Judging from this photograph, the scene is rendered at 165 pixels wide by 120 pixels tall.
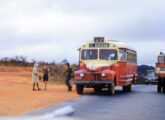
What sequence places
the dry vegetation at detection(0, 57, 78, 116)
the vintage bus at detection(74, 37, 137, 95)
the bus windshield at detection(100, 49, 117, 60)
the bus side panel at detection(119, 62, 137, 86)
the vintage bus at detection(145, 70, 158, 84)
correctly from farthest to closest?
the vintage bus at detection(145, 70, 158, 84)
the bus side panel at detection(119, 62, 137, 86)
the bus windshield at detection(100, 49, 117, 60)
the vintage bus at detection(74, 37, 137, 95)
the dry vegetation at detection(0, 57, 78, 116)

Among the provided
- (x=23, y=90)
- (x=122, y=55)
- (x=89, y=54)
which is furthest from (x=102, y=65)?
(x=23, y=90)

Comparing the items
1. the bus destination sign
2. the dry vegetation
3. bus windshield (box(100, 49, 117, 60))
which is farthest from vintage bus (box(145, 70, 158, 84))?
the bus destination sign

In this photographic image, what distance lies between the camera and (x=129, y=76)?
3048 centimetres

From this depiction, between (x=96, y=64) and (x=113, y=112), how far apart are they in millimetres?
9599

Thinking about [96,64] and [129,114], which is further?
[96,64]

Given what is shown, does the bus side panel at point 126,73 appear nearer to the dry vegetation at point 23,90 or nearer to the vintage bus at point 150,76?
the dry vegetation at point 23,90

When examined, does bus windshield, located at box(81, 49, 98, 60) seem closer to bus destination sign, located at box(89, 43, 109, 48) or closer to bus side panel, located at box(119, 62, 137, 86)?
bus destination sign, located at box(89, 43, 109, 48)

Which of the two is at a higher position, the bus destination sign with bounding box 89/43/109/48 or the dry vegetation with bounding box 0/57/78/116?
the bus destination sign with bounding box 89/43/109/48

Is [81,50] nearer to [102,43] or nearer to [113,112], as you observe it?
[102,43]

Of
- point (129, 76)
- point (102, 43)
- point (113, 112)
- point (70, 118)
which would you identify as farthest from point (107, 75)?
point (70, 118)

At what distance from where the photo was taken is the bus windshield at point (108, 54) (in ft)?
87.9

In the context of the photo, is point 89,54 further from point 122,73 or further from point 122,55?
point 122,73

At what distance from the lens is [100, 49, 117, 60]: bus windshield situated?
26786 mm

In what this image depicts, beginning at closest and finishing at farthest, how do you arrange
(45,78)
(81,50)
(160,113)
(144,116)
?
(144,116)
(160,113)
(81,50)
(45,78)
